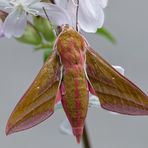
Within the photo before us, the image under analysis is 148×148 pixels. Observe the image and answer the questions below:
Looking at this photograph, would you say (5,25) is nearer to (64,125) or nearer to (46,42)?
(46,42)

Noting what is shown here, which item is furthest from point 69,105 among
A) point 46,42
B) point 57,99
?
point 46,42

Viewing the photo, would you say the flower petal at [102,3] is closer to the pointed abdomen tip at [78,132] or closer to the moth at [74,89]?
the moth at [74,89]

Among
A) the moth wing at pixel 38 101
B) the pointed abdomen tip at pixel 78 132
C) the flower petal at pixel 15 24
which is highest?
the flower petal at pixel 15 24

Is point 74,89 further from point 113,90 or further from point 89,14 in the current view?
point 89,14

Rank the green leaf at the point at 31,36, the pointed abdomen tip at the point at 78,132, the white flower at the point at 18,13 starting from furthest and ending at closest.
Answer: the green leaf at the point at 31,36 → the white flower at the point at 18,13 → the pointed abdomen tip at the point at 78,132

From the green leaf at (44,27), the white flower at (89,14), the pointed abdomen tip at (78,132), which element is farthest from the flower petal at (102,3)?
the pointed abdomen tip at (78,132)

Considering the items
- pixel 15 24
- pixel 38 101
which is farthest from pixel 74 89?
pixel 15 24

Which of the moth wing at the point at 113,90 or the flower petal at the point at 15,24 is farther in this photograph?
the flower petal at the point at 15,24
